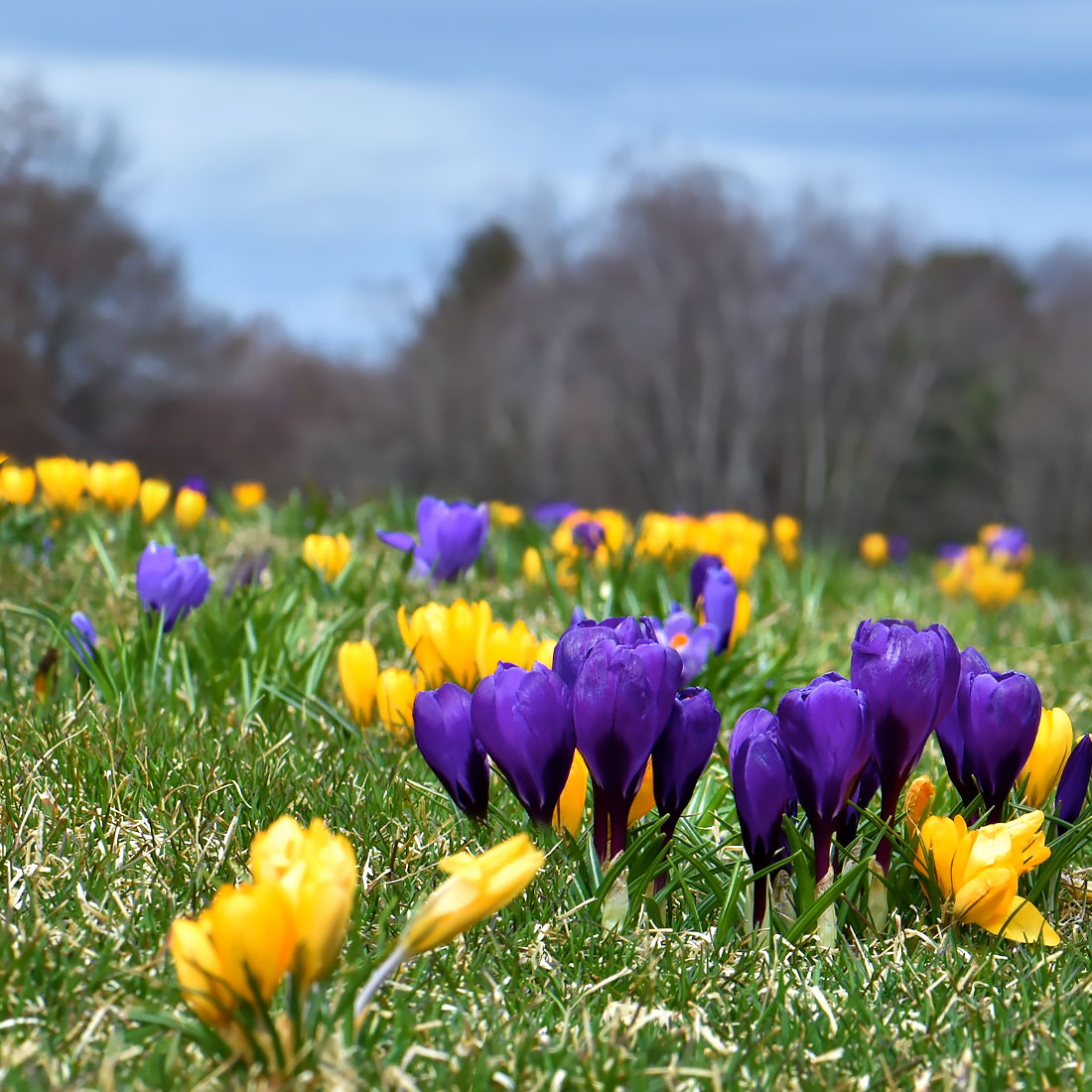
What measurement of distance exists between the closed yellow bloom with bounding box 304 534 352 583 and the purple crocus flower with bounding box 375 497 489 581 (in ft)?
0.56

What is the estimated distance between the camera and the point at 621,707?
120 centimetres

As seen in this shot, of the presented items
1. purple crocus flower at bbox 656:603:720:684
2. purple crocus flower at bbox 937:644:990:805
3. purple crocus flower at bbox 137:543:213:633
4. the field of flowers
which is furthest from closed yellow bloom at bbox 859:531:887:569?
purple crocus flower at bbox 937:644:990:805

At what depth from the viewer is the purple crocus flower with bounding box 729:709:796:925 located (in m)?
1.23

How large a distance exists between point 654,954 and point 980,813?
1.60 ft

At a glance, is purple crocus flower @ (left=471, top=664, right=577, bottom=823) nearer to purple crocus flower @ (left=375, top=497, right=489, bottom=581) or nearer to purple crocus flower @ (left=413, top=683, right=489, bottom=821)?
purple crocus flower @ (left=413, top=683, right=489, bottom=821)

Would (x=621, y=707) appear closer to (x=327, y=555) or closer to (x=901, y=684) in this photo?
(x=901, y=684)

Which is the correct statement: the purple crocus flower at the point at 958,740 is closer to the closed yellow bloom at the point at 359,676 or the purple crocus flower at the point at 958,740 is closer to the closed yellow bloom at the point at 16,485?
the closed yellow bloom at the point at 359,676

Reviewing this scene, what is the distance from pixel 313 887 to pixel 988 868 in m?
0.77

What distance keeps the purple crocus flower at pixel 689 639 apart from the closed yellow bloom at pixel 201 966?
1.24 meters

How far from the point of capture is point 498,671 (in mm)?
1272

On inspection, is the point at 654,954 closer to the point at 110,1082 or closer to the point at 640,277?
the point at 110,1082

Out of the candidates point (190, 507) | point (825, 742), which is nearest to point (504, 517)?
point (190, 507)

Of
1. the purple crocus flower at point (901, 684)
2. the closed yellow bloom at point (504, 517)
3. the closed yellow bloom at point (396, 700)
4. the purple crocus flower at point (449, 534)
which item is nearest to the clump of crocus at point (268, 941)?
the purple crocus flower at point (901, 684)

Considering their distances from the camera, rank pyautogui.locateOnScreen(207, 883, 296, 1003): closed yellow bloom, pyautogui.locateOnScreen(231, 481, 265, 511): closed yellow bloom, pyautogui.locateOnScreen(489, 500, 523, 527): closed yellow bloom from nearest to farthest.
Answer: pyautogui.locateOnScreen(207, 883, 296, 1003): closed yellow bloom < pyautogui.locateOnScreen(489, 500, 523, 527): closed yellow bloom < pyautogui.locateOnScreen(231, 481, 265, 511): closed yellow bloom
